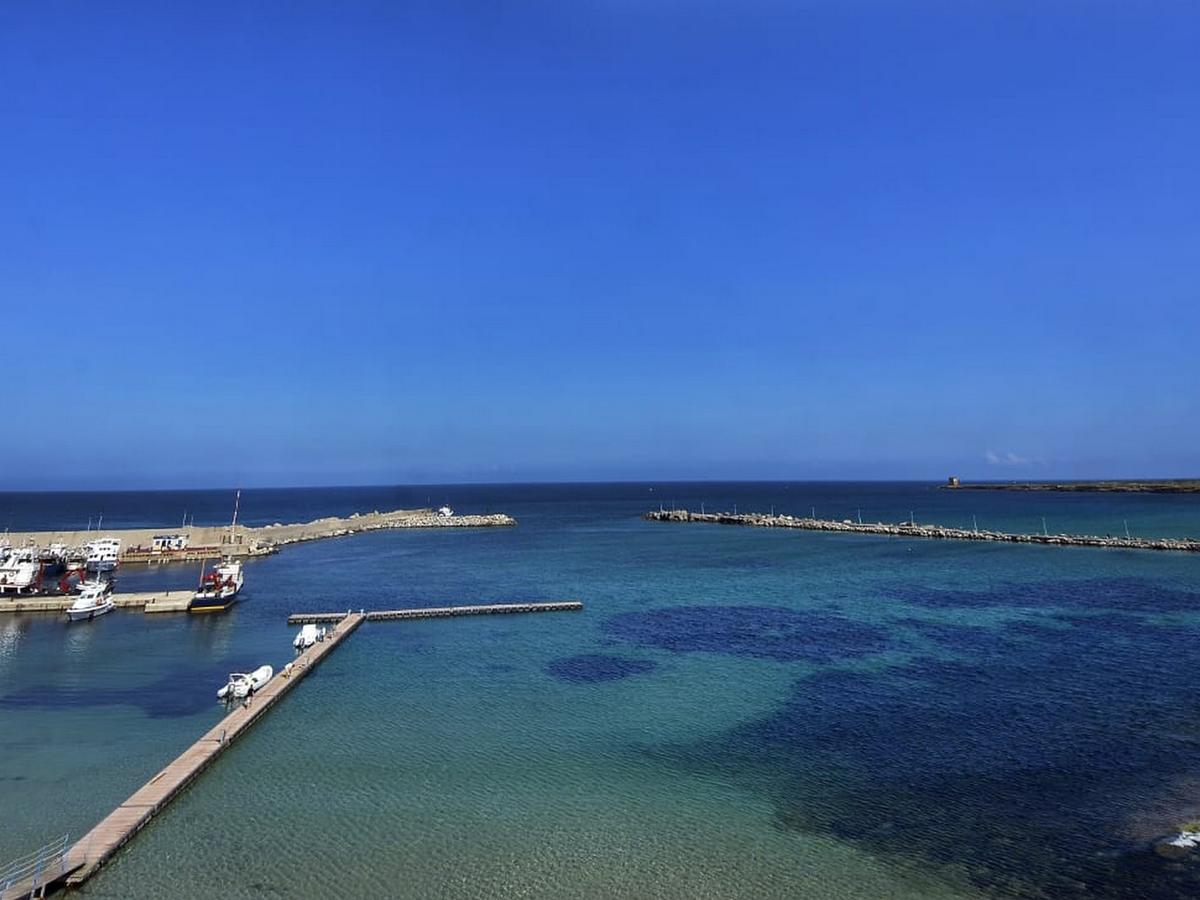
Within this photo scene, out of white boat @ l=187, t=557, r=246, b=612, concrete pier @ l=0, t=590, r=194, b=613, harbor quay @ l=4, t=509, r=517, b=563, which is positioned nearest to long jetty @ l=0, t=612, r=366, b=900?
white boat @ l=187, t=557, r=246, b=612

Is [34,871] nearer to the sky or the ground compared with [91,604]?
nearer to the sky

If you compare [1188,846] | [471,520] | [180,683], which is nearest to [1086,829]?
[1188,846]

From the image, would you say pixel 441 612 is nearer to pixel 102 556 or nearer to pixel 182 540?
pixel 102 556

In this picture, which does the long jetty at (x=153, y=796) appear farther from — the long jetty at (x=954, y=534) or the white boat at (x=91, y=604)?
the long jetty at (x=954, y=534)

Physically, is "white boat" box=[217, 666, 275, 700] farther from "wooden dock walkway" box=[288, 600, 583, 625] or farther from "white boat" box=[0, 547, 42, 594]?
"white boat" box=[0, 547, 42, 594]

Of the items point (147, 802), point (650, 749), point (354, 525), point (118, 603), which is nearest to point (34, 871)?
point (147, 802)

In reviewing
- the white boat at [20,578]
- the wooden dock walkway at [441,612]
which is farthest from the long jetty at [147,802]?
the white boat at [20,578]
